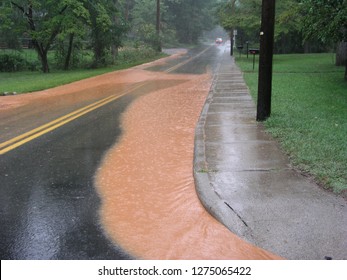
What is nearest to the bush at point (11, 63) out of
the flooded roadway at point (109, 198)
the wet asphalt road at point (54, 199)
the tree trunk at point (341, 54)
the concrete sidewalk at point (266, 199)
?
the tree trunk at point (341, 54)

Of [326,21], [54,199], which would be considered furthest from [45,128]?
[326,21]

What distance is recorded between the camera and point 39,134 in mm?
8562

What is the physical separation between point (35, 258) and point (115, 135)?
5.03m

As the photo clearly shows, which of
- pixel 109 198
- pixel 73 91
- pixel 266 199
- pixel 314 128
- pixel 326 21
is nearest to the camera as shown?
pixel 266 199

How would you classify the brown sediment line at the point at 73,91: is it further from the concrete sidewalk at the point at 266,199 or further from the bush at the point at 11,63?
the bush at the point at 11,63

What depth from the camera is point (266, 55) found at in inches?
360

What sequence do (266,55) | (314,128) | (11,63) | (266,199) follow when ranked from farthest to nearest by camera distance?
1. (11,63)
2. (266,55)
3. (314,128)
4. (266,199)

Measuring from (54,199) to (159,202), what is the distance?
1317 mm

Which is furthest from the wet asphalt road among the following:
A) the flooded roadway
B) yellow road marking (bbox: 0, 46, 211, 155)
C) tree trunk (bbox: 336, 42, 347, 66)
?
tree trunk (bbox: 336, 42, 347, 66)

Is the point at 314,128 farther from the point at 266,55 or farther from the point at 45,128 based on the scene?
the point at 45,128

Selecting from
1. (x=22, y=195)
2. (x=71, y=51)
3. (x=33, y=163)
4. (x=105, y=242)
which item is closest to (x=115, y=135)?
(x=33, y=163)

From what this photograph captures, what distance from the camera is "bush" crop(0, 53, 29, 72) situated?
104 feet

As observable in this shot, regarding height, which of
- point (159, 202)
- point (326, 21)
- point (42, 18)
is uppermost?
point (42, 18)

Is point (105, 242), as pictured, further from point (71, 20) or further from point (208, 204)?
point (71, 20)
